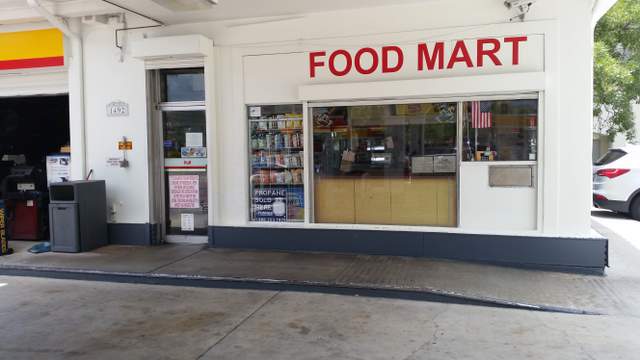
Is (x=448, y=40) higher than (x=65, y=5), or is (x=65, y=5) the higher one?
(x=65, y=5)

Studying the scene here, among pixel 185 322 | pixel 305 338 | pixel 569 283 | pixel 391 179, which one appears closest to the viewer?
pixel 305 338

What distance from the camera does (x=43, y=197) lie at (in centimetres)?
963

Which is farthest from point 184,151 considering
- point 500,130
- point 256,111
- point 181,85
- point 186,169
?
point 500,130

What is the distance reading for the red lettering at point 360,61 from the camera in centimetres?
764

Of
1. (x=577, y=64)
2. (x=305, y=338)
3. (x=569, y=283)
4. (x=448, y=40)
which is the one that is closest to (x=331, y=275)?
(x=305, y=338)

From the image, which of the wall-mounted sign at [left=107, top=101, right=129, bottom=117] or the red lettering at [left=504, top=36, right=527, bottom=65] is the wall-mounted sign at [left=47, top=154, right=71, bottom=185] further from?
the red lettering at [left=504, top=36, right=527, bottom=65]

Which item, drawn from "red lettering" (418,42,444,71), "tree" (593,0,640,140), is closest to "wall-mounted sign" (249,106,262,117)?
"red lettering" (418,42,444,71)

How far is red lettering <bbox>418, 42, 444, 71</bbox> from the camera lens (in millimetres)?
7375

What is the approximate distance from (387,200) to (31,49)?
21.5ft

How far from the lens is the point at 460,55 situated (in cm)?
731

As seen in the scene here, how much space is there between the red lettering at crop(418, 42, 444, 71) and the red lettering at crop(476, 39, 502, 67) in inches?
19.7

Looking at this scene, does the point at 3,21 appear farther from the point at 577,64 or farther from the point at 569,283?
the point at 569,283

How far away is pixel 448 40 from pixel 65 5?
19.7 feet

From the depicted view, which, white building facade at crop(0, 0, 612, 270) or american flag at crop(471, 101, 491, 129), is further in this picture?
american flag at crop(471, 101, 491, 129)
